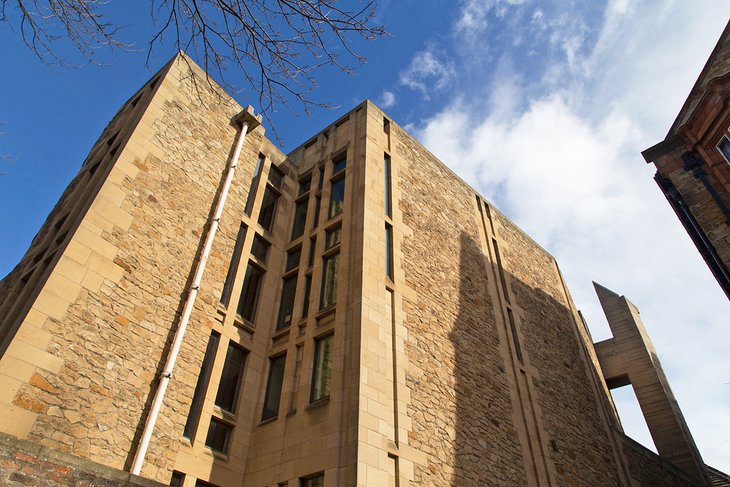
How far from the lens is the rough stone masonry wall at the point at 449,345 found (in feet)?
39.1

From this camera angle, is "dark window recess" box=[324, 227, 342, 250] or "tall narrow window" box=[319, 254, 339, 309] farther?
"dark window recess" box=[324, 227, 342, 250]

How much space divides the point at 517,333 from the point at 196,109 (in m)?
13.0

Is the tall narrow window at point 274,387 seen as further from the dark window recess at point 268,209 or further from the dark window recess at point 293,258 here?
the dark window recess at point 268,209

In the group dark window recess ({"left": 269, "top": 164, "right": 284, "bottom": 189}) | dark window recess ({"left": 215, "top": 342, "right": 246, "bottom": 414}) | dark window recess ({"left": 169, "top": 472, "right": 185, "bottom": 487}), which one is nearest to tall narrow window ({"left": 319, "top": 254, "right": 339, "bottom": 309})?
dark window recess ({"left": 215, "top": 342, "right": 246, "bottom": 414})

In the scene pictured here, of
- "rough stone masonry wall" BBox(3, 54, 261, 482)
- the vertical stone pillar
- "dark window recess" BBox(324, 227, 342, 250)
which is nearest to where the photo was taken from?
"rough stone masonry wall" BBox(3, 54, 261, 482)

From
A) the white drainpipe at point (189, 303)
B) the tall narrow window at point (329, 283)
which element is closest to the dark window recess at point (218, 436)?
the white drainpipe at point (189, 303)

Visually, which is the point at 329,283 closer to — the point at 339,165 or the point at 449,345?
the point at 449,345

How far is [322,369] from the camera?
39.1ft

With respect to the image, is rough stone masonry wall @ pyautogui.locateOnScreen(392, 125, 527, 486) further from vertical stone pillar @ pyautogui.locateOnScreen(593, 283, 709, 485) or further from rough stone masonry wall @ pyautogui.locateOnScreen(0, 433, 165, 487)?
vertical stone pillar @ pyautogui.locateOnScreen(593, 283, 709, 485)

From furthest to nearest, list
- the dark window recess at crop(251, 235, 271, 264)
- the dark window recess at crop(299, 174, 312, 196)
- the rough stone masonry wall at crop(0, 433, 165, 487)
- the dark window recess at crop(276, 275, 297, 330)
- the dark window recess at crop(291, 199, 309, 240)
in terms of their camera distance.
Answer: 1. the dark window recess at crop(299, 174, 312, 196)
2. the dark window recess at crop(291, 199, 309, 240)
3. the dark window recess at crop(251, 235, 271, 264)
4. the dark window recess at crop(276, 275, 297, 330)
5. the rough stone masonry wall at crop(0, 433, 165, 487)

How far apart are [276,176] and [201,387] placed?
325 inches

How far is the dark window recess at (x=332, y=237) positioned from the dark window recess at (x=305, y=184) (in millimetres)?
3272

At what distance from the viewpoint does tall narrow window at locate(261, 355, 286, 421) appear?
1217cm

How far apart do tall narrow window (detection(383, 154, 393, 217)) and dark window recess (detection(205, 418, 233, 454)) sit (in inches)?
288
